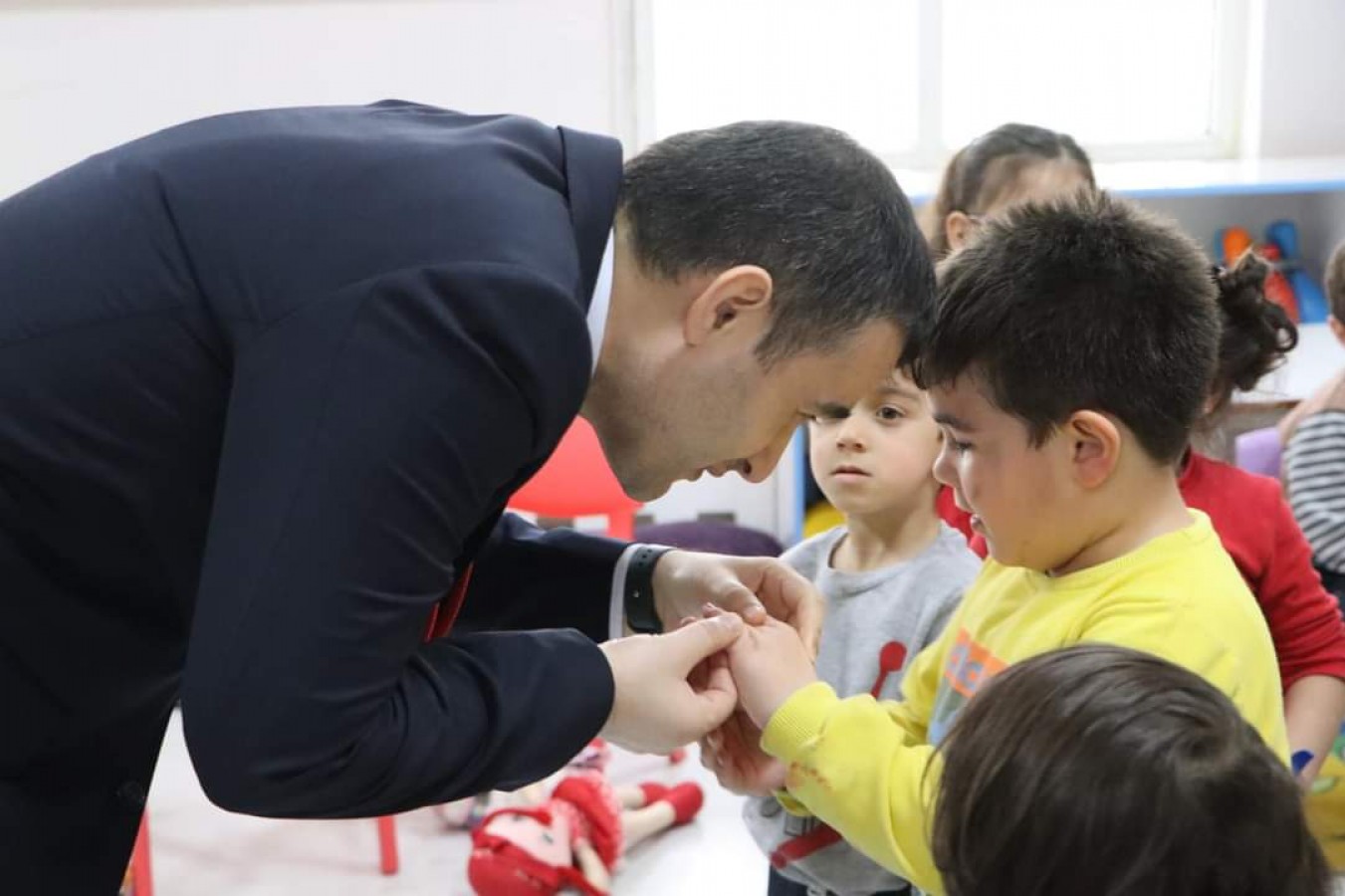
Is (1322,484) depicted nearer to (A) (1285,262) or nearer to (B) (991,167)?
(B) (991,167)

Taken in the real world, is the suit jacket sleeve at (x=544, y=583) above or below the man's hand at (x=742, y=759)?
above

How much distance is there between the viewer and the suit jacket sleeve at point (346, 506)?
99 centimetres

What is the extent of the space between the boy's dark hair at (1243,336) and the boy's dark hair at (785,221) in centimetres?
100

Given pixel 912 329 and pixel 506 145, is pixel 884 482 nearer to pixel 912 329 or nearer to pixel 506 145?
pixel 912 329

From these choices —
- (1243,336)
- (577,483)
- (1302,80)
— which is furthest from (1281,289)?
(1243,336)

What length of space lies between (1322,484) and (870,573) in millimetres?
1025

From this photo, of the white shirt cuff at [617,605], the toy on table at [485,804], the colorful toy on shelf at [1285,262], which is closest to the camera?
the white shirt cuff at [617,605]

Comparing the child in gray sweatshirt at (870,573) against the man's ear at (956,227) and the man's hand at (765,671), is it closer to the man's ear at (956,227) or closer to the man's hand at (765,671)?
the man's hand at (765,671)

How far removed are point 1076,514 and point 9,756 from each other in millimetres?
944

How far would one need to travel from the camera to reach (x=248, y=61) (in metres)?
4.20

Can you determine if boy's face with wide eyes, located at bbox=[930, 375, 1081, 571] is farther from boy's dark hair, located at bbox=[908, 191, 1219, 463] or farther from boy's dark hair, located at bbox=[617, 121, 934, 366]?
boy's dark hair, located at bbox=[617, 121, 934, 366]

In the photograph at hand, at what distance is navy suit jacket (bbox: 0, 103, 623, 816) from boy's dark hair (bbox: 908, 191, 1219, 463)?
0.45 metres

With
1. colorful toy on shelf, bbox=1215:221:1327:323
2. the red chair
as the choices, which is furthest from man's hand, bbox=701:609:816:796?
colorful toy on shelf, bbox=1215:221:1327:323

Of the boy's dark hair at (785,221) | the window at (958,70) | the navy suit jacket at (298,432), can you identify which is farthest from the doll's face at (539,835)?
the window at (958,70)
